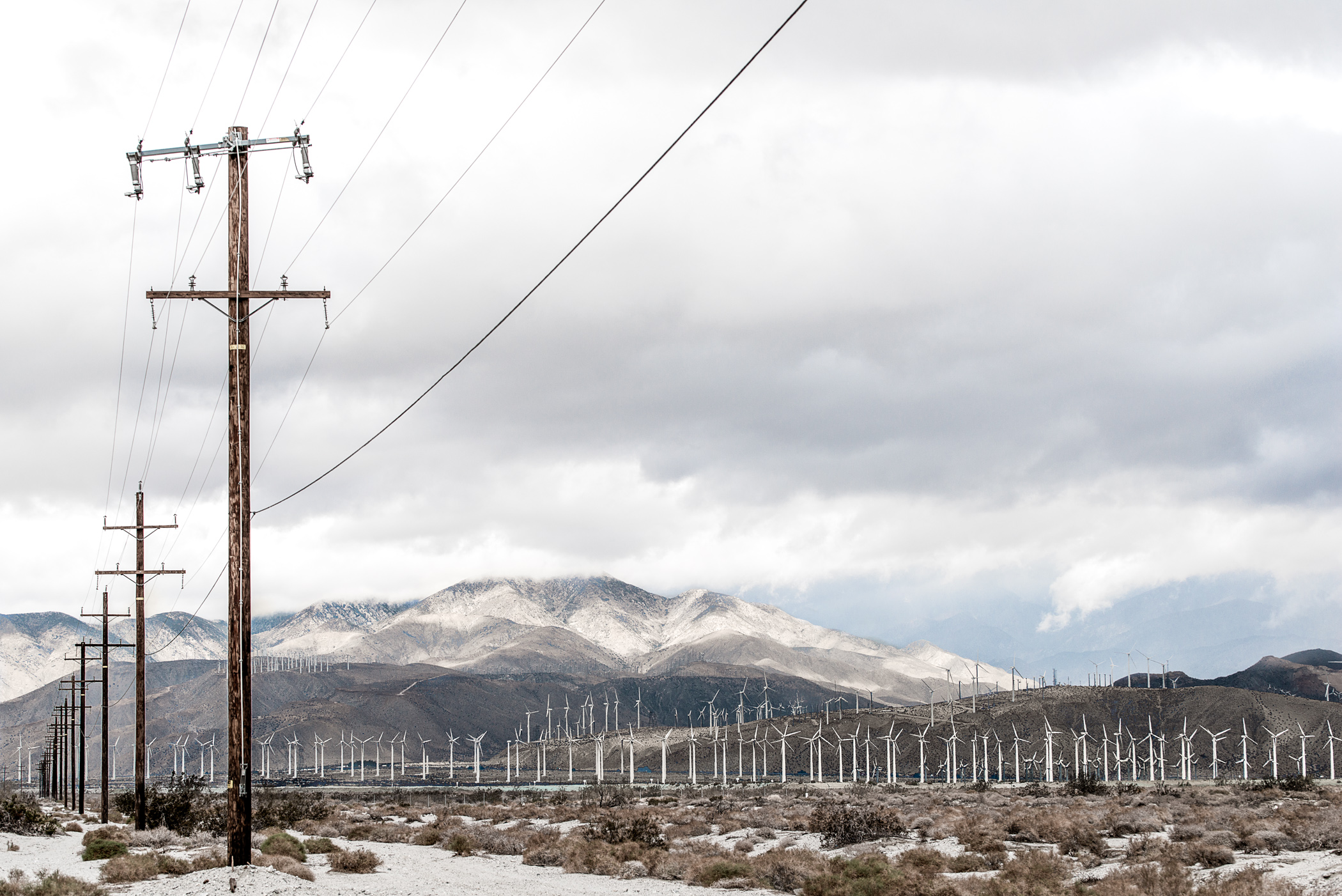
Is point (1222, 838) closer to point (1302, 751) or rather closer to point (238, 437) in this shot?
point (238, 437)

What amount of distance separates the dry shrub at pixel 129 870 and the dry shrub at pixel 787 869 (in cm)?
1516

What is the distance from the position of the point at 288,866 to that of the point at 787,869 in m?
12.3

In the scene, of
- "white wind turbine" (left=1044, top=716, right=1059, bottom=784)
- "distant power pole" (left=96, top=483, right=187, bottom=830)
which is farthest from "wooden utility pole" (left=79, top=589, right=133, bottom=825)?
"white wind turbine" (left=1044, top=716, right=1059, bottom=784)

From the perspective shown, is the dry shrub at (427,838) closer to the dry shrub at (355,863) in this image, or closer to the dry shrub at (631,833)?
the dry shrub at (631,833)

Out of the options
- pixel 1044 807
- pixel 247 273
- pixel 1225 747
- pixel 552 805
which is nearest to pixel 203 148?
pixel 247 273

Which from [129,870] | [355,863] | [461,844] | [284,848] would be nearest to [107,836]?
[284,848]

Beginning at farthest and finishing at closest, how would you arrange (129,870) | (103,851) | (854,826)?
(854,826) < (103,851) < (129,870)

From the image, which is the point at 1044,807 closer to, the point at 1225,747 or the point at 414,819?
the point at 414,819

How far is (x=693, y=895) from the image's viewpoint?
27547mm

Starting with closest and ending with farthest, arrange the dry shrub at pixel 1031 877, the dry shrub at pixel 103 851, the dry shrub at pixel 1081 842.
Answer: the dry shrub at pixel 1031 877 → the dry shrub at pixel 1081 842 → the dry shrub at pixel 103 851

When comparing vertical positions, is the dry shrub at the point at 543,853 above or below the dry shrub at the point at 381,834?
above

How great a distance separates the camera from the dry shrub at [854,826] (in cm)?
3779

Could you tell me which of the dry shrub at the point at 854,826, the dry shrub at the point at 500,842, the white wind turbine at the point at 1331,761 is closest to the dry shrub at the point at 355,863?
the dry shrub at the point at 500,842

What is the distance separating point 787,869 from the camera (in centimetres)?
2878
